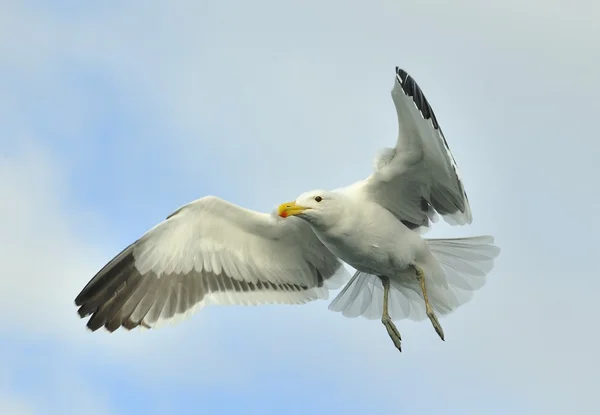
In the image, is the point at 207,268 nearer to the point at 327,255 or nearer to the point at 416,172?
the point at 327,255

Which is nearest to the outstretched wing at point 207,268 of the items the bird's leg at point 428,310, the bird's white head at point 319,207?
the bird's white head at point 319,207

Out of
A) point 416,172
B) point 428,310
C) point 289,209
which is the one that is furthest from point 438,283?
point 289,209

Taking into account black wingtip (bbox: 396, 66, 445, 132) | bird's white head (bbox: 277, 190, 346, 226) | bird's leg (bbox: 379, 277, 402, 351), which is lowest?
bird's leg (bbox: 379, 277, 402, 351)

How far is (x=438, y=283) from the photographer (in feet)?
31.4

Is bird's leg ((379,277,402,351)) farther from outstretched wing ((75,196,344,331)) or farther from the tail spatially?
outstretched wing ((75,196,344,331))

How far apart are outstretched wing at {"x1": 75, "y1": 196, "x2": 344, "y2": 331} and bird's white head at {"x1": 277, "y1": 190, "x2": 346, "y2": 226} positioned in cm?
92

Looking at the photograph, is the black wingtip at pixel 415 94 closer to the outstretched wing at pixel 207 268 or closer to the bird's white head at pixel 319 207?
the bird's white head at pixel 319 207

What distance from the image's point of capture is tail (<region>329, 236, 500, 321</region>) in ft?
31.5

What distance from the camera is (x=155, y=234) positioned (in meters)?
9.57

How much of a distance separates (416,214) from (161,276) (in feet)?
8.47

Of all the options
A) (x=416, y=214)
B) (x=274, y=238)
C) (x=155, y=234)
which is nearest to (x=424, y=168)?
(x=416, y=214)

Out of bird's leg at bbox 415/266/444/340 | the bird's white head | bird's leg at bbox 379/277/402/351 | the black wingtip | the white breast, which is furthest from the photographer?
bird's leg at bbox 379/277/402/351

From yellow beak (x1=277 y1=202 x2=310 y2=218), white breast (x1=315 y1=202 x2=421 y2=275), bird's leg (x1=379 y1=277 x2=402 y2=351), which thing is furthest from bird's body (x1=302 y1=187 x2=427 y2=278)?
bird's leg (x1=379 y1=277 x2=402 y2=351)

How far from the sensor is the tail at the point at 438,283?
9609mm
